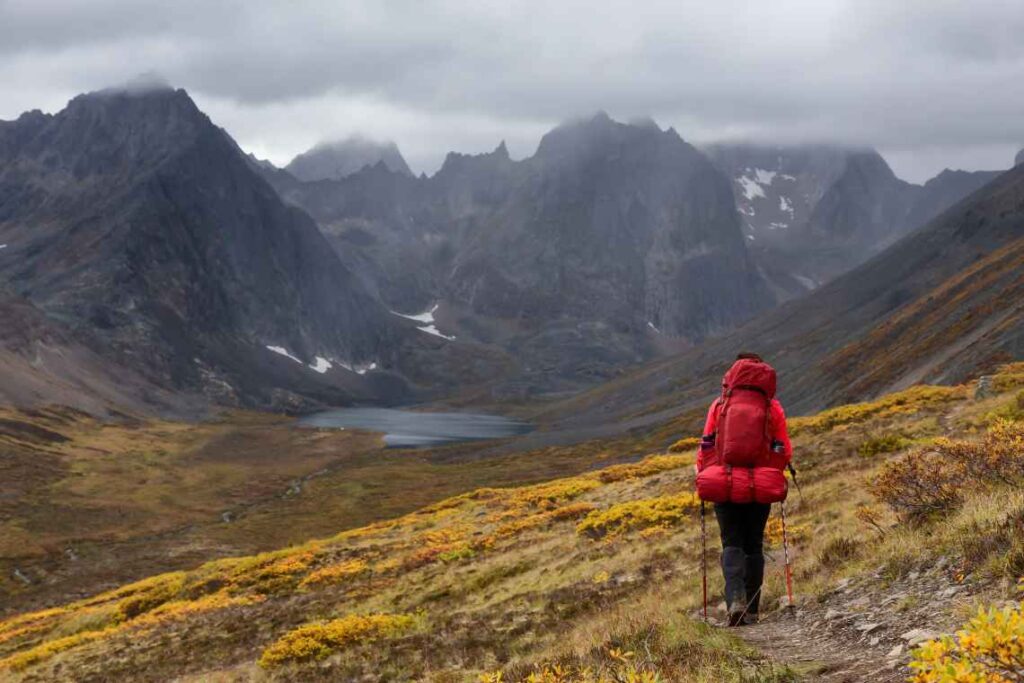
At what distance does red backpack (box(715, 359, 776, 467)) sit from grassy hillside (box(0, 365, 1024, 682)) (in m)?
2.16

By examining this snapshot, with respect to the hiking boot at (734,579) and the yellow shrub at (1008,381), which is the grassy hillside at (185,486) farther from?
the yellow shrub at (1008,381)

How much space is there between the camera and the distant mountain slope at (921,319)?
7444 cm

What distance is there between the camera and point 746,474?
399 inches

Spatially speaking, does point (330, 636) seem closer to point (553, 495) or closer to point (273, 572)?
point (273, 572)

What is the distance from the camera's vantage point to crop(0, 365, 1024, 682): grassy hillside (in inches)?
324

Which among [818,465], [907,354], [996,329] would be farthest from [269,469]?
[818,465]

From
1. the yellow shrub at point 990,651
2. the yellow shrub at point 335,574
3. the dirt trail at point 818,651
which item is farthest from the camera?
the yellow shrub at point 335,574

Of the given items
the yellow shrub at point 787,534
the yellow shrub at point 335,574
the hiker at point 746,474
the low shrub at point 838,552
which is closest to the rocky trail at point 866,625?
the hiker at point 746,474

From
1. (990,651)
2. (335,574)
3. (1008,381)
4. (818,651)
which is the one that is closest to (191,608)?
(335,574)

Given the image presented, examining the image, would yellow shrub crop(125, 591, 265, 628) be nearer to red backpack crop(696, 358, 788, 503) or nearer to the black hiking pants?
the black hiking pants

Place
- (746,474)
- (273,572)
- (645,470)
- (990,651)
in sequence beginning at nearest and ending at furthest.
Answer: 1. (990,651)
2. (746,474)
3. (273,572)
4. (645,470)

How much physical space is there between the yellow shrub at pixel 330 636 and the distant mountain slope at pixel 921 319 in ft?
177

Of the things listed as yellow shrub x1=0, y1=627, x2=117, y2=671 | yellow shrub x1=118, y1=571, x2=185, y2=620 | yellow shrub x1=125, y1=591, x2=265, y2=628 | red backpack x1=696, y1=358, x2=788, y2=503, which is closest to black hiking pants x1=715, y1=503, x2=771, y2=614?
red backpack x1=696, y1=358, x2=788, y2=503

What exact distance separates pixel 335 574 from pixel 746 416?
20.9 metres
